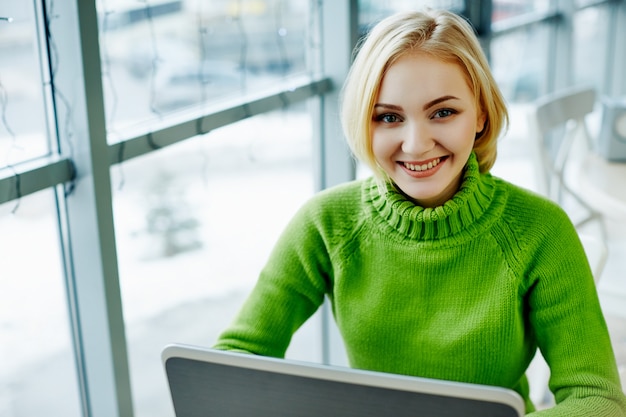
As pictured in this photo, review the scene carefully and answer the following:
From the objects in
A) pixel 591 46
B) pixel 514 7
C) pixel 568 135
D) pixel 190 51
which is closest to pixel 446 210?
pixel 190 51

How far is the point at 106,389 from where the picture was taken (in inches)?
59.2

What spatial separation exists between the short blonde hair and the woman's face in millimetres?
12

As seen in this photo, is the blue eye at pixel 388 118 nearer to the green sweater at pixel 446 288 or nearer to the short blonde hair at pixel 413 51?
the short blonde hair at pixel 413 51

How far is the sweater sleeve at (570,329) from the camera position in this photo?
1.11m

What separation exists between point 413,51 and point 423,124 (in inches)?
4.1

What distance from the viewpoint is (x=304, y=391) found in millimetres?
827

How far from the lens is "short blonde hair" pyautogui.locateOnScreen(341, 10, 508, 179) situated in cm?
115

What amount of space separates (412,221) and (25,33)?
28.9 inches

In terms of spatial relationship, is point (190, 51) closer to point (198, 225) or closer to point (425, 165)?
point (198, 225)

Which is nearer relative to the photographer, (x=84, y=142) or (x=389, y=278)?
(x=389, y=278)

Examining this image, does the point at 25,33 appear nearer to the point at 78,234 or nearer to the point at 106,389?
the point at 78,234

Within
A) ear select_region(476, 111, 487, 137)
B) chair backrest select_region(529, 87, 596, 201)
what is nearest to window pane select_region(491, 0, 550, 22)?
chair backrest select_region(529, 87, 596, 201)

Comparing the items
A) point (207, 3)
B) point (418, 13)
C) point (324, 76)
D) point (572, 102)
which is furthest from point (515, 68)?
point (418, 13)

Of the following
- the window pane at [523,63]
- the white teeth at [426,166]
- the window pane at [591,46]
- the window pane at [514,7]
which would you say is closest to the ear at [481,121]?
the white teeth at [426,166]
